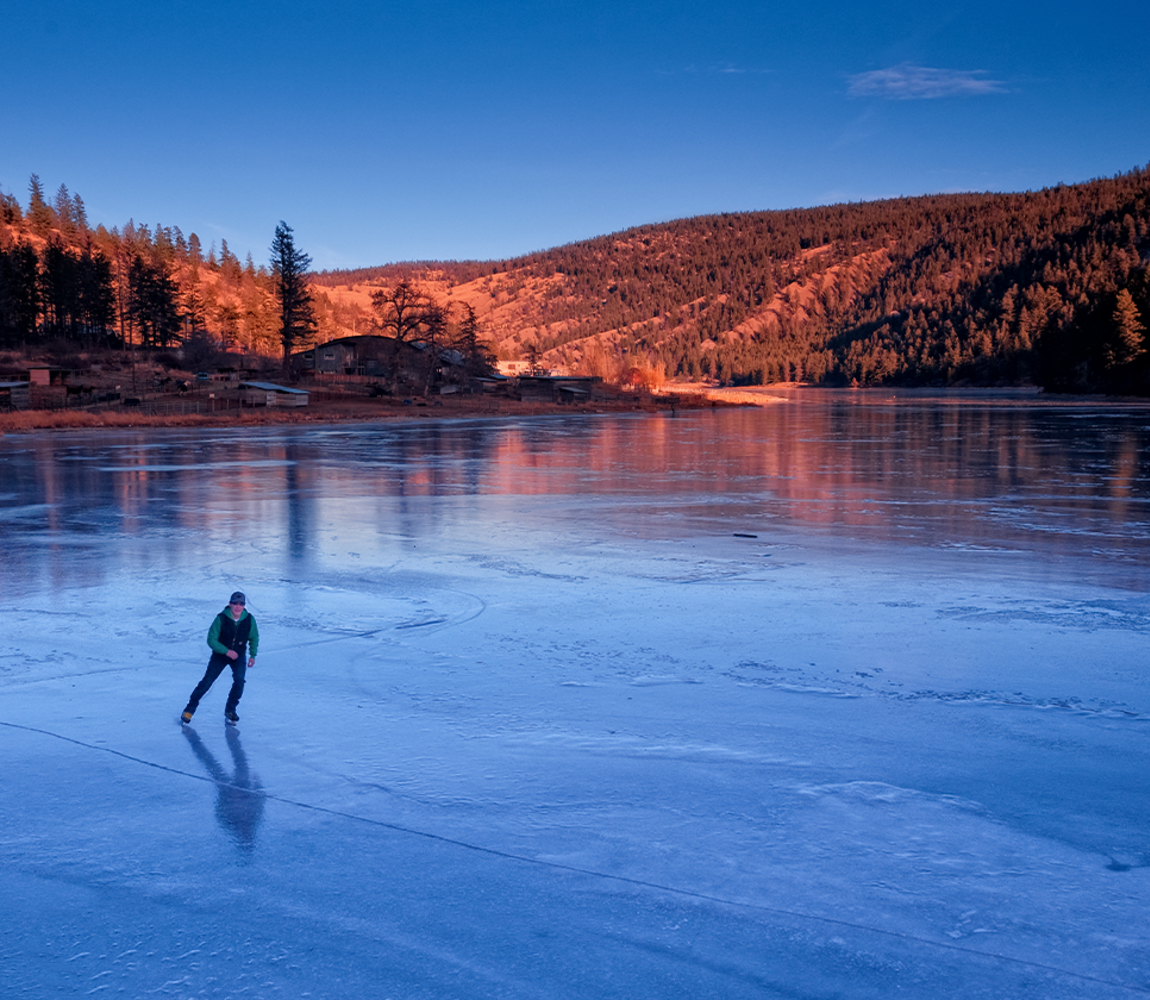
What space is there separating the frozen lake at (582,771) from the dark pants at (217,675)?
17 cm

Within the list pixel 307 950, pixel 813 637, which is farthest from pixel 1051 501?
pixel 307 950

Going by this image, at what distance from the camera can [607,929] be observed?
12.5 ft

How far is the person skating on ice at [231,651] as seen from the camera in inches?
253

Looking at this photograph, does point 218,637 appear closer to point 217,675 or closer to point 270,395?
point 217,675

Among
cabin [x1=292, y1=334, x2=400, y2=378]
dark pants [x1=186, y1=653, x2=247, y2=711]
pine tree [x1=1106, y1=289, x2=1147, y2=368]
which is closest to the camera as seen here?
dark pants [x1=186, y1=653, x2=247, y2=711]

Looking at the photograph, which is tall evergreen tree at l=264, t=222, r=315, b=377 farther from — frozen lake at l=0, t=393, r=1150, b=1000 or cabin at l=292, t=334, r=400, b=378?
frozen lake at l=0, t=393, r=1150, b=1000

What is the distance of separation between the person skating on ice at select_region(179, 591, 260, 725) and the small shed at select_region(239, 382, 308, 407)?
64626mm

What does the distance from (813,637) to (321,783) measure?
492 cm

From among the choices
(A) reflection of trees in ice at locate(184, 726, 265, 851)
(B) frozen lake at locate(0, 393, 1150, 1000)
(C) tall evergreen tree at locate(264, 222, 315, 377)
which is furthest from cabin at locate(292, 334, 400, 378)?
(A) reflection of trees in ice at locate(184, 726, 265, 851)

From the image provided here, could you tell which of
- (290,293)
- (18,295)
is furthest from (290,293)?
(18,295)

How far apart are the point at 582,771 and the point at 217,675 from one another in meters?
2.74

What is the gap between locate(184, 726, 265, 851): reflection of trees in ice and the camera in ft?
15.7

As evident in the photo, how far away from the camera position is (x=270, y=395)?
68.2m

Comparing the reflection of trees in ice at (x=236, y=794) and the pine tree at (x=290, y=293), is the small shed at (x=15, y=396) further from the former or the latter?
the reflection of trees in ice at (x=236, y=794)
